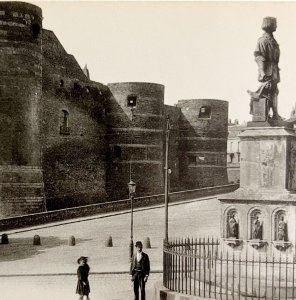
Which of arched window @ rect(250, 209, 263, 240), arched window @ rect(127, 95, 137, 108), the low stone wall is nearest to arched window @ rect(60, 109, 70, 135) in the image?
arched window @ rect(127, 95, 137, 108)

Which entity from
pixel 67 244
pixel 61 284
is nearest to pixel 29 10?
pixel 67 244

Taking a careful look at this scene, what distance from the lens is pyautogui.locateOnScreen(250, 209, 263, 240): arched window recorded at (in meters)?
11.9

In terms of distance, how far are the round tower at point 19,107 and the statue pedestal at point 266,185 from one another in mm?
20082

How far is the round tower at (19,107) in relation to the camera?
30844 millimetres

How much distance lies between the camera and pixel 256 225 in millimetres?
11961

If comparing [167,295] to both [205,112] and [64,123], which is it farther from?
[205,112]

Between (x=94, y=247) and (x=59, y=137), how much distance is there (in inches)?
692

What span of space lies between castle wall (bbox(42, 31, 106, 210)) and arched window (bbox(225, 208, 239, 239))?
2619 cm

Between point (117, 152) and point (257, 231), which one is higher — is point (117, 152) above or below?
above

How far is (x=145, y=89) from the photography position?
44531 mm

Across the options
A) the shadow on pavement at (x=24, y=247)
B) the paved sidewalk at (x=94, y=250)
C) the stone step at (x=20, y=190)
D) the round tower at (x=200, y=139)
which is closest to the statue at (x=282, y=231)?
the paved sidewalk at (x=94, y=250)

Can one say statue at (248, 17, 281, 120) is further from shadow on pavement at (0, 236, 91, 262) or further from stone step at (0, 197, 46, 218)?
stone step at (0, 197, 46, 218)

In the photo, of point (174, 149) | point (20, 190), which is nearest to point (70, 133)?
point (20, 190)

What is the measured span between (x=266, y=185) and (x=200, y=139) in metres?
39.3
